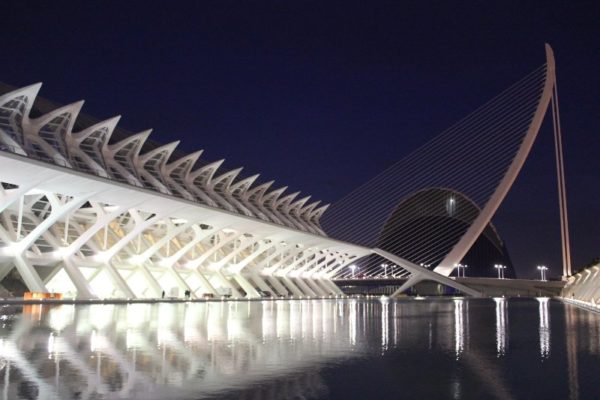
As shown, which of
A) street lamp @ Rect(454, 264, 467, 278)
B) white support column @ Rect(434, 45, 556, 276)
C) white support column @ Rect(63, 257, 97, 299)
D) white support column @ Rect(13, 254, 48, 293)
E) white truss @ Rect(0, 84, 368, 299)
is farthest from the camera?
street lamp @ Rect(454, 264, 467, 278)

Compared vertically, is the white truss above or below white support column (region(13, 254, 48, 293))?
above

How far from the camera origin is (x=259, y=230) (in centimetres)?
4569

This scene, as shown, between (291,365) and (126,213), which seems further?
(126,213)

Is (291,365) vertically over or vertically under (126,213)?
under

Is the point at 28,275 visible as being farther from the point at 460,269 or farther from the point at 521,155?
the point at 460,269

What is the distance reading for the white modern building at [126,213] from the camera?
2559 cm

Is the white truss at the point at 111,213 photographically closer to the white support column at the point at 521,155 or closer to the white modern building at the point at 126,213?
the white modern building at the point at 126,213

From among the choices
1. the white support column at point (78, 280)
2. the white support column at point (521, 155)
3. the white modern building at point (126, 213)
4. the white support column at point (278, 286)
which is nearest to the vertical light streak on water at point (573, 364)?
the white modern building at point (126, 213)

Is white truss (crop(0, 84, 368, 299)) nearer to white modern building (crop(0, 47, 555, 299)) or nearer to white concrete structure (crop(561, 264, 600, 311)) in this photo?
white modern building (crop(0, 47, 555, 299))

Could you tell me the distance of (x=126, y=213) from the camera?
131 ft

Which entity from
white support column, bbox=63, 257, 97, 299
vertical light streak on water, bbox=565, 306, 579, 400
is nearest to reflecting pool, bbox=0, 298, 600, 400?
vertical light streak on water, bbox=565, 306, 579, 400

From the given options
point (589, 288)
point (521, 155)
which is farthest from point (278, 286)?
point (589, 288)

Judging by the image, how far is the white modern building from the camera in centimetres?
2559

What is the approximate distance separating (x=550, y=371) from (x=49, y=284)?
91.2 ft
